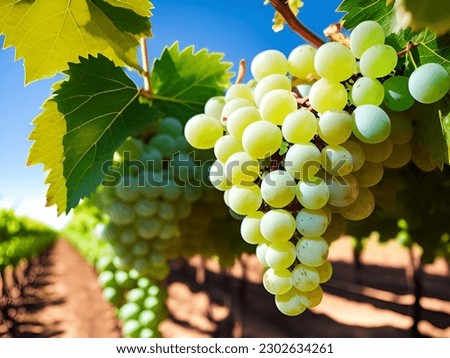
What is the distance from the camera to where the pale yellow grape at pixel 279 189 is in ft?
1.40

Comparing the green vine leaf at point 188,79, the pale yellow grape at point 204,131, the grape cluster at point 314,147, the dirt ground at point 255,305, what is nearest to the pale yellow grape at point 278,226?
the grape cluster at point 314,147

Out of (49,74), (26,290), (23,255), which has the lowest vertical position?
(26,290)

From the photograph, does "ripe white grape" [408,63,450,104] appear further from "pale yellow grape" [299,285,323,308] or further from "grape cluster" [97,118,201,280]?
"grape cluster" [97,118,201,280]

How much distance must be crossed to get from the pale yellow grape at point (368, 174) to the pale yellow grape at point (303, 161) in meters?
0.06

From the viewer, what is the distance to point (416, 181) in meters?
0.72

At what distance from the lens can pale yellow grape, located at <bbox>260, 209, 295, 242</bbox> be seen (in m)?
0.43

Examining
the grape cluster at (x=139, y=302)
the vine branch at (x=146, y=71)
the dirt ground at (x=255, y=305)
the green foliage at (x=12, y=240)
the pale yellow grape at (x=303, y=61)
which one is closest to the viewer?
the pale yellow grape at (x=303, y=61)

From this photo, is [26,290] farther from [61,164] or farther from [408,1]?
[408,1]

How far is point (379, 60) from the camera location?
0.42 metres

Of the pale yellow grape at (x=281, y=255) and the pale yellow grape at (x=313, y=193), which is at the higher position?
the pale yellow grape at (x=313, y=193)

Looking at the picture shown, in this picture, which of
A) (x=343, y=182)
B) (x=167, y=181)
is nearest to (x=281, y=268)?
(x=343, y=182)

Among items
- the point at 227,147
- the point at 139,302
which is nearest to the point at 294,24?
the point at 227,147

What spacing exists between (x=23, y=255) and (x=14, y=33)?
19.3ft

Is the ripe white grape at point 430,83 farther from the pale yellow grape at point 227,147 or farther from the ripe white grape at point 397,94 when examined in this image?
the pale yellow grape at point 227,147
